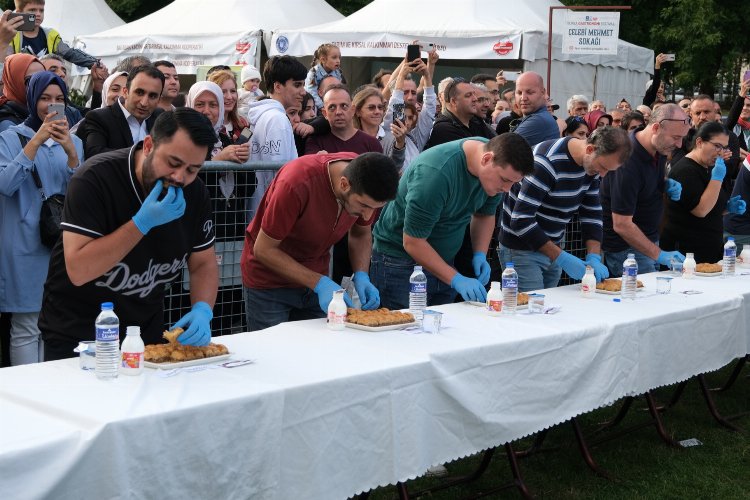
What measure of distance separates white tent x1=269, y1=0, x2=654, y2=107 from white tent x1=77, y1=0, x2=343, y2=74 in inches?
31.8

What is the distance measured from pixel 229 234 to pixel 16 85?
139 centimetres

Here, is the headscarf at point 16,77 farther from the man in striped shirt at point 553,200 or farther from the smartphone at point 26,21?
the man in striped shirt at point 553,200

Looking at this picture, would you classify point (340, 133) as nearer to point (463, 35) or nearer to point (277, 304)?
point (277, 304)

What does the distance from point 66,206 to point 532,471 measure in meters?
2.75

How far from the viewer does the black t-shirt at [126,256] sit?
328cm

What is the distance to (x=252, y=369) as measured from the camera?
10.8 feet

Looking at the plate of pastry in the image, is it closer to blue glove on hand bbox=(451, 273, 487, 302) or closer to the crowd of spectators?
the crowd of spectators

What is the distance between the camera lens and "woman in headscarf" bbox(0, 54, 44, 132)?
5.05 m

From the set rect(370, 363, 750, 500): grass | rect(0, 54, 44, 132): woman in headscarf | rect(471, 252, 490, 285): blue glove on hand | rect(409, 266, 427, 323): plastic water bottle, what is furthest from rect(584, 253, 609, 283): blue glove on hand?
rect(0, 54, 44, 132): woman in headscarf

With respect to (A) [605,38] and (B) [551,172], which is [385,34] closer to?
(A) [605,38]

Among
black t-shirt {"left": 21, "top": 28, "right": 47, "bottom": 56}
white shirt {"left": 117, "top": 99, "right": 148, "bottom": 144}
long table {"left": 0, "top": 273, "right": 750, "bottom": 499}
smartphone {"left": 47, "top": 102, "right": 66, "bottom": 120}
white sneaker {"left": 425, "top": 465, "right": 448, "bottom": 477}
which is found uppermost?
black t-shirt {"left": 21, "top": 28, "right": 47, "bottom": 56}

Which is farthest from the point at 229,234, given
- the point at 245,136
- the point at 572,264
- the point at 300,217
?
the point at 572,264

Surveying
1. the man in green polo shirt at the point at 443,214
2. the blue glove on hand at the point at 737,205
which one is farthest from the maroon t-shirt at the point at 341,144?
the blue glove on hand at the point at 737,205

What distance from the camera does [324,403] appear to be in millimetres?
3141
